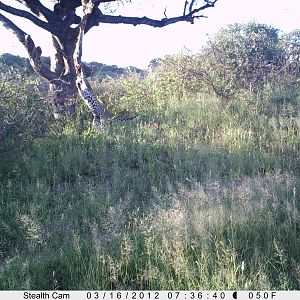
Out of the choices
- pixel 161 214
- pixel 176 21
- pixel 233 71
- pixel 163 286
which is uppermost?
pixel 176 21

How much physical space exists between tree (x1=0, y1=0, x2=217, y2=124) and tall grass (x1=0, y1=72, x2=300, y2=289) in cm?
135

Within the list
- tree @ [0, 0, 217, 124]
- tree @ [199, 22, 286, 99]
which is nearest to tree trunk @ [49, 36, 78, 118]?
tree @ [0, 0, 217, 124]

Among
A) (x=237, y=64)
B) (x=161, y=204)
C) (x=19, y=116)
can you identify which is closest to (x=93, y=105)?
(x=19, y=116)

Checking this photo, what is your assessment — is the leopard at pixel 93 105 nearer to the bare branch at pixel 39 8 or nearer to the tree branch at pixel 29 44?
the tree branch at pixel 29 44

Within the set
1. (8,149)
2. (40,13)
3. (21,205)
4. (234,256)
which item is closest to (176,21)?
(40,13)

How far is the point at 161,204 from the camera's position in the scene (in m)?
4.67

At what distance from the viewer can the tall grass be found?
3.53 meters

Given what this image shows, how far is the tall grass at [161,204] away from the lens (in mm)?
3533

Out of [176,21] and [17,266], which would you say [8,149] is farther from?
[176,21]

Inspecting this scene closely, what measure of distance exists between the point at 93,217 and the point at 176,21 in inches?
248

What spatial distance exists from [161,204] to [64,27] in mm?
5661

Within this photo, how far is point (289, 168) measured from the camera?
5582 millimetres

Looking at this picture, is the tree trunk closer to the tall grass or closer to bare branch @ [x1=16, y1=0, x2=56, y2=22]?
bare branch @ [x1=16, y1=0, x2=56, y2=22]

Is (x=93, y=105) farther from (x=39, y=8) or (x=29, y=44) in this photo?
(x=39, y=8)
